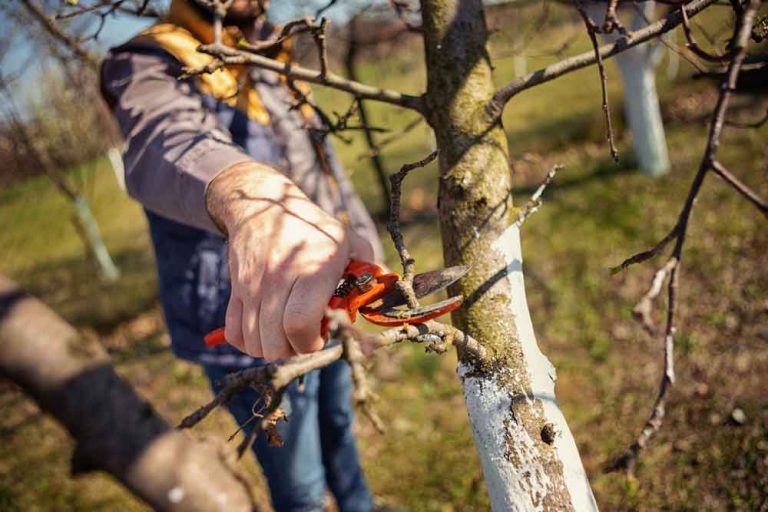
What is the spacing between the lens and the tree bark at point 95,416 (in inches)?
37.1

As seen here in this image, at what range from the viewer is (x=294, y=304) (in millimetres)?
1128

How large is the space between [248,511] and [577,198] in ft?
21.9

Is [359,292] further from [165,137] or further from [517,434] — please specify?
[165,137]

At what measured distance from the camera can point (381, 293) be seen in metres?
1.49

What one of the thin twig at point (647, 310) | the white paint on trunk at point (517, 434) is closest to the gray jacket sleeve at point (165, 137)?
the white paint on trunk at point (517, 434)

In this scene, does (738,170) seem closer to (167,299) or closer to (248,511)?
(167,299)

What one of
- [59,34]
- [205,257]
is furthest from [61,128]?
[205,257]

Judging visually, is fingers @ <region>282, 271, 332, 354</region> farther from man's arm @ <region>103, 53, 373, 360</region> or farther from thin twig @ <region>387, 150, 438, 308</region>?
thin twig @ <region>387, 150, 438, 308</region>

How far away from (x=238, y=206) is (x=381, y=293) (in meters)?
0.47

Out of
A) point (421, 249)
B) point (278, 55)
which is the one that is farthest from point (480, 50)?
point (421, 249)

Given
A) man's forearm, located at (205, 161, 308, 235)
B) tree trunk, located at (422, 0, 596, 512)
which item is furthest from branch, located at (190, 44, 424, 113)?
man's forearm, located at (205, 161, 308, 235)

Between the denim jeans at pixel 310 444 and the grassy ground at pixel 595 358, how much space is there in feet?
0.98

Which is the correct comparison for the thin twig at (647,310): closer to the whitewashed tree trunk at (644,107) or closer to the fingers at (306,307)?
the fingers at (306,307)

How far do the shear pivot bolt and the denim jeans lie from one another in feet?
2.41
